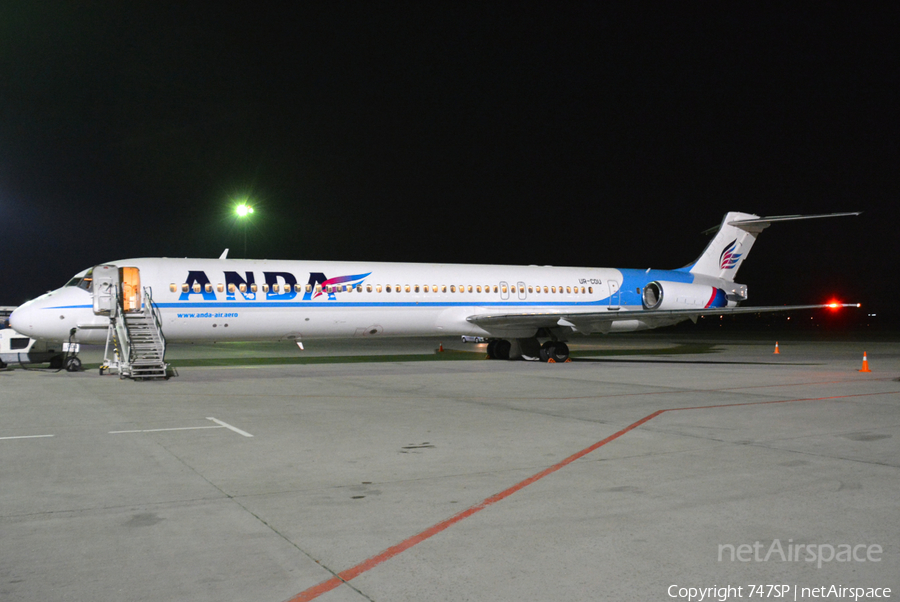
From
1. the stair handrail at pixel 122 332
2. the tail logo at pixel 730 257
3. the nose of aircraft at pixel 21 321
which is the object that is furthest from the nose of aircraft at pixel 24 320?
the tail logo at pixel 730 257

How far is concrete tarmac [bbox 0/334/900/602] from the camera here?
13.7 ft

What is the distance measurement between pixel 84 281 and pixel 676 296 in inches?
774

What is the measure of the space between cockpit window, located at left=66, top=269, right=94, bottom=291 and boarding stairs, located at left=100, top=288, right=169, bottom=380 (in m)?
1.33

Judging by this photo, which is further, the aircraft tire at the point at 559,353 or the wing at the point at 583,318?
the aircraft tire at the point at 559,353

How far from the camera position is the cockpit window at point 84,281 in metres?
18.5

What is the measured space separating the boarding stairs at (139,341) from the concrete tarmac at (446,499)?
150 inches

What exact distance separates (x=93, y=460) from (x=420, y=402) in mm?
5868

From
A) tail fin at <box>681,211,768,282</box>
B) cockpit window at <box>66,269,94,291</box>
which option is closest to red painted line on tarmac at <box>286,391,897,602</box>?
cockpit window at <box>66,269,94,291</box>

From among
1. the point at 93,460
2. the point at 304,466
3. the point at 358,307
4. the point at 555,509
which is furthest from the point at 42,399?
the point at 555,509

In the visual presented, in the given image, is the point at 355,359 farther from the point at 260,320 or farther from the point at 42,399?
the point at 42,399

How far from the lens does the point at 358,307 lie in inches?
825

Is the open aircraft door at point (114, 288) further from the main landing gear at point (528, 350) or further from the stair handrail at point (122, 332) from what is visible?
the main landing gear at point (528, 350)

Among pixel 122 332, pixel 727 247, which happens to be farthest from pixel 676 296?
pixel 122 332

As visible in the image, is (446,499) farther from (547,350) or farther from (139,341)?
(547,350)
